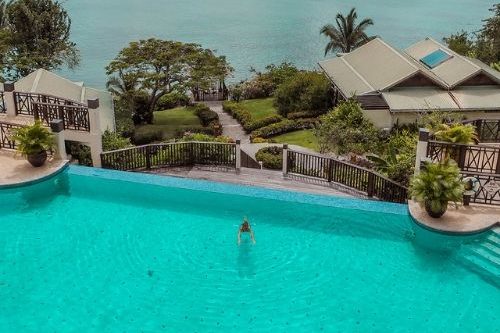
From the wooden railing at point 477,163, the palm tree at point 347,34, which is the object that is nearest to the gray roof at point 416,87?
the wooden railing at point 477,163

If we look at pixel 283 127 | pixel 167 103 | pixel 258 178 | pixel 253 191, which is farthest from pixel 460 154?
pixel 167 103

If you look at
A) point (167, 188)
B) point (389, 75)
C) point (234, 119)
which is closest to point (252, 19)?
point (234, 119)

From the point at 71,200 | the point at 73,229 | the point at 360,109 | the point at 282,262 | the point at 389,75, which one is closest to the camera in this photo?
the point at 282,262

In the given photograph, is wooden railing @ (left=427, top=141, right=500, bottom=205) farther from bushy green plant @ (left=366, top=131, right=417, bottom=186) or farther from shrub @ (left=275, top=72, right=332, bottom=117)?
shrub @ (left=275, top=72, right=332, bottom=117)

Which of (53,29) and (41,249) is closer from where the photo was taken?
(41,249)

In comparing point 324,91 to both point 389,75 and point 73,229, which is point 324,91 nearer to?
point 389,75

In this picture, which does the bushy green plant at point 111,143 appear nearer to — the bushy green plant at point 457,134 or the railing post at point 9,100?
the railing post at point 9,100

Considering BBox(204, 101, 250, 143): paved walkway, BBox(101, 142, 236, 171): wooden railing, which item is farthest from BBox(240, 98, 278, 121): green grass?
BBox(101, 142, 236, 171): wooden railing
